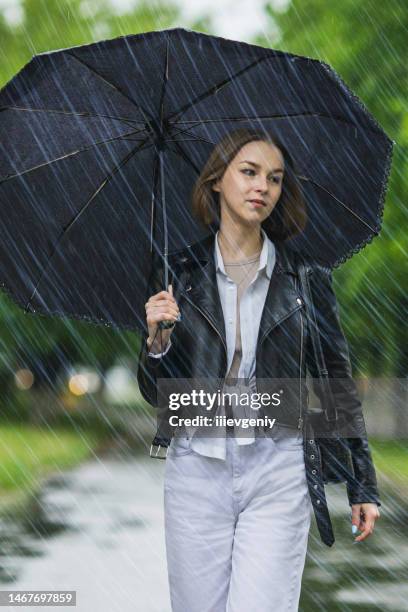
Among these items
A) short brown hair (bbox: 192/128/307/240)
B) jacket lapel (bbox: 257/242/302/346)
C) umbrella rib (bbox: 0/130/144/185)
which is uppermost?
umbrella rib (bbox: 0/130/144/185)

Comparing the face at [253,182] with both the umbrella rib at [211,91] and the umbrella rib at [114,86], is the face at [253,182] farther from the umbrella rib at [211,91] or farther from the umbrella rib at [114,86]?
the umbrella rib at [114,86]

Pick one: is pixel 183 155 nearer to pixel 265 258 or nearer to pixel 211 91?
pixel 211 91

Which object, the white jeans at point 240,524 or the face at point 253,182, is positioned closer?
the white jeans at point 240,524

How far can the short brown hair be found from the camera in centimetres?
382

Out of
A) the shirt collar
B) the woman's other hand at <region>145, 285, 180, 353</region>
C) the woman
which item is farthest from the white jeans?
the shirt collar

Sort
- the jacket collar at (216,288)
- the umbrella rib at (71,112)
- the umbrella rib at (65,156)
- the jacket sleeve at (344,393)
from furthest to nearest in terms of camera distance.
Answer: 1. the umbrella rib at (65,156)
2. the umbrella rib at (71,112)
3. the jacket sleeve at (344,393)
4. the jacket collar at (216,288)

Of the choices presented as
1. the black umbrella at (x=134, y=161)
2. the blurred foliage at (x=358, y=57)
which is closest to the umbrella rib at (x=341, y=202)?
the black umbrella at (x=134, y=161)

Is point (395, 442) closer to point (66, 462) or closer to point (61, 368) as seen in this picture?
point (66, 462)

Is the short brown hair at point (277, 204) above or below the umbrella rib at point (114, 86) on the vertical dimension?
below

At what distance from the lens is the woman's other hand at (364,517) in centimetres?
374

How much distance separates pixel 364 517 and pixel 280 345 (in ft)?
2.20

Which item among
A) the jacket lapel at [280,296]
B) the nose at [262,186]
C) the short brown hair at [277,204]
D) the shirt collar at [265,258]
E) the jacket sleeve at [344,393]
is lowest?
the jacket sleeve at [344,393]

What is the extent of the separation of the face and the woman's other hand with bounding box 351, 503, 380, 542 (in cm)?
102

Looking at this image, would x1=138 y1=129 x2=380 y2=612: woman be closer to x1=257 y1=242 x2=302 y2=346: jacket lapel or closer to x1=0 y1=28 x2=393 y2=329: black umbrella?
x1=257 y1=242 x2=302 y2=346: jacket lapel
